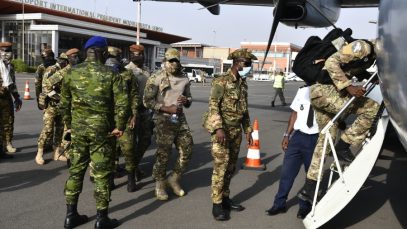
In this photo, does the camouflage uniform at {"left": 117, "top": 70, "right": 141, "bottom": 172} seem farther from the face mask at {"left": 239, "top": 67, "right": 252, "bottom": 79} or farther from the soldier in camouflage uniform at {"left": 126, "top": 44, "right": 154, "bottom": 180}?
the face mask at {"left": 239, "top": 67, "right": 252, "bottom": 79}

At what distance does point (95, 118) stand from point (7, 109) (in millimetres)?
3706

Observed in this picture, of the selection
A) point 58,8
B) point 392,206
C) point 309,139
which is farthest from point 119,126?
point 58,8

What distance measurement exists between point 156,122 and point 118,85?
1154 mm

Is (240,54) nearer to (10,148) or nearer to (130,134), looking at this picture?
(130,134)

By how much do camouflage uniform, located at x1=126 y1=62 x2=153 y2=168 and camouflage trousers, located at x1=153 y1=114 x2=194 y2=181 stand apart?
2.39 ft

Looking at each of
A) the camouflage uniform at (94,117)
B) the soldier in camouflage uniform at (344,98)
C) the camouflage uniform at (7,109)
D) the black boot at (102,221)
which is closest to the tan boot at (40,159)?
the camouflage uniform at (7,109)

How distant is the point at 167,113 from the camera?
4.91 metres

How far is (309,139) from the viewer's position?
4.57 m

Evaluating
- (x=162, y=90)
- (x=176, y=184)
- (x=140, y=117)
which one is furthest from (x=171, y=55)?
(x=176, y=184)

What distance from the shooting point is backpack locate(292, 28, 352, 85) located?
14.4 ft

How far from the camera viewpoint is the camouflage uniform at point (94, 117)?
3887mm

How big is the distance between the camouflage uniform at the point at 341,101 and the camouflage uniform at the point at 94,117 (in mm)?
1931

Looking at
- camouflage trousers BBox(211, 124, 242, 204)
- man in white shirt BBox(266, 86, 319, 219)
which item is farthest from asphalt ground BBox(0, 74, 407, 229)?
camouflage trousers BBox(211, 124, 242, 204)

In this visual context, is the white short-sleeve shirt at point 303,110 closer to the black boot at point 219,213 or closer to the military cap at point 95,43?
the black boot at point 219,213
